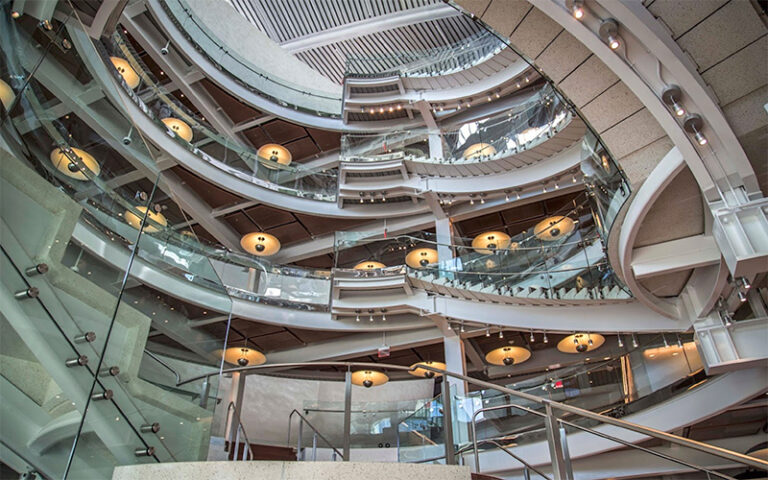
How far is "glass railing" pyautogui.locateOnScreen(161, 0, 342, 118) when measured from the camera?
49.0 ft

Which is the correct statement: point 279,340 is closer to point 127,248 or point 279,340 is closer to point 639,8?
point 127,248

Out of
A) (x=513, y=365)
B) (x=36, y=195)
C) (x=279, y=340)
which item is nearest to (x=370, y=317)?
(x=279, y=340)

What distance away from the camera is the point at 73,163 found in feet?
12.1

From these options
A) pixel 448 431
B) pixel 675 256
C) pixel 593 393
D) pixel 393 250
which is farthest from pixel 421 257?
pixel 448 431

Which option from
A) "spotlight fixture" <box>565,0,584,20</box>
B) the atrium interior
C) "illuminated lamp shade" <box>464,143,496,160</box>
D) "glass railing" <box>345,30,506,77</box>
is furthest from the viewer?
"glass railing" <box>345,30,506,77</box>

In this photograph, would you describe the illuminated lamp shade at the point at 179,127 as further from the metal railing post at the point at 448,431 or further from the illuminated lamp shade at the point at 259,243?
the metal railing post at the point at 448,431

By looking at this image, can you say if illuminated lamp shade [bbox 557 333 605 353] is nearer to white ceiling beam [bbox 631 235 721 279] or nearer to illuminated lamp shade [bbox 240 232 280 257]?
white ceiling beam [bbox 631 235 721 279]

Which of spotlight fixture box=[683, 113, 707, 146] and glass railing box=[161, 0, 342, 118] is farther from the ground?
glass railing box=[161, 0, 342, 118]

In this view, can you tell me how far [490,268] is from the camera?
9.93 meters

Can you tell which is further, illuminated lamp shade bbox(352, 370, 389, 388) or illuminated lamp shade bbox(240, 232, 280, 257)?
illuminated lamp shade bbox(240, 232, 280, 257)

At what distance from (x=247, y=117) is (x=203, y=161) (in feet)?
15.5

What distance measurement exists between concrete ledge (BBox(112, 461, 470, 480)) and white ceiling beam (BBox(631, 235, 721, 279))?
4.24 meters

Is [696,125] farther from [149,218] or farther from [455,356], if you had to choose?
[455,356]

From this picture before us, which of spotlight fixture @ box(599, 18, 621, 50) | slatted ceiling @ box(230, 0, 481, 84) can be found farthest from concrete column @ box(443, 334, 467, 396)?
slatted ceiling @ box(230, 0, 481, 84)
